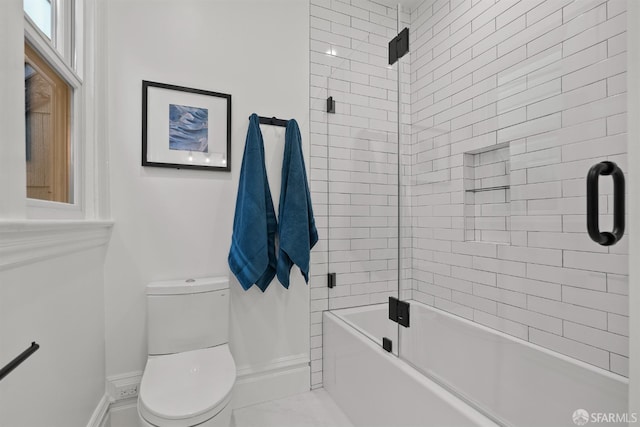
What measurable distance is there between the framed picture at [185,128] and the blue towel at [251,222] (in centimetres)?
15

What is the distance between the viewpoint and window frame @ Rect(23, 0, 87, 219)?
1.20 m

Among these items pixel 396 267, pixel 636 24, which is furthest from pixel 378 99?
pixel 636 24

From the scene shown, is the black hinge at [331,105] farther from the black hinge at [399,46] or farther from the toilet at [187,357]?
the toilet at [187,357]

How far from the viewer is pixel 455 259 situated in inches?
68.5

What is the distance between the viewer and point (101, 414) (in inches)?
56.0

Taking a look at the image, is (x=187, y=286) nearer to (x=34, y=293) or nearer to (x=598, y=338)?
(x=34, y=293)

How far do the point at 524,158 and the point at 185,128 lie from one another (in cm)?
173

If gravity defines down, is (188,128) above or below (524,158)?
above

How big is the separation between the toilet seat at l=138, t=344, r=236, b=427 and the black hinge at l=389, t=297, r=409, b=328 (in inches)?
31.9

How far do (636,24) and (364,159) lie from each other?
51.9 inches

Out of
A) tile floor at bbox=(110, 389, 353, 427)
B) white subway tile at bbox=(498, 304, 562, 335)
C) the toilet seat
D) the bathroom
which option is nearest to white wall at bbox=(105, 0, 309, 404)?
the bathroom

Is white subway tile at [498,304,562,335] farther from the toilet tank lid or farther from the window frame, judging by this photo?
the window frame

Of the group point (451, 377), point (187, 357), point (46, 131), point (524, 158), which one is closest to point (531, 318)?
point (451, 377)

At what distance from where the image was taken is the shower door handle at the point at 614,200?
72 centimetres
